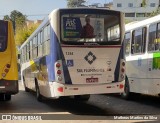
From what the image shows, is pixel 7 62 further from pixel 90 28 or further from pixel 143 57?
pixel 143 57

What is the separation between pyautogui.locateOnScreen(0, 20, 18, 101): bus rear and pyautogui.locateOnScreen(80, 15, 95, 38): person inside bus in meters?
2.48

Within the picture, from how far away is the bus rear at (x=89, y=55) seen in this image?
11.7 metres

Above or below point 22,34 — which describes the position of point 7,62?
above

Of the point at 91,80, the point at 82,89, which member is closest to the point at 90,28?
the point at 91,80

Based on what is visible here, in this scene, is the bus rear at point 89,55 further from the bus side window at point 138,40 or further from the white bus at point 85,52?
the bus side window at point 138,40

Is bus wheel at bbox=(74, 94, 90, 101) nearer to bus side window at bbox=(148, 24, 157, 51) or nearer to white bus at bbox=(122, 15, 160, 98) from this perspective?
white bus at bbox=(122, 15, 160, 98)

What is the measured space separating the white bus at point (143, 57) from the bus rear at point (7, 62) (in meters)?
4.45

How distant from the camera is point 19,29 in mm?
66125

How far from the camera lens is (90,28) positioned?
12047mm

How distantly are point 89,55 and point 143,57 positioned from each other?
124 inches

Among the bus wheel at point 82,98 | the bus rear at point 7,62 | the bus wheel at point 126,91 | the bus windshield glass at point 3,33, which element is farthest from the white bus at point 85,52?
the bus wheel at point 126,91

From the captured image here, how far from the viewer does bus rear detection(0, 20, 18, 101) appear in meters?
12.7

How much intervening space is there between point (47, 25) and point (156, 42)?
3591 millimetres

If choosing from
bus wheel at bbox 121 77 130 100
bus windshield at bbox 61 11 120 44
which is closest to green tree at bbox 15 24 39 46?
bus wheel at bbox 121 77 130 100
